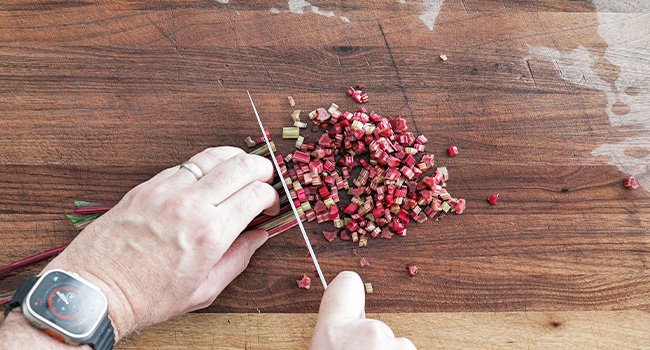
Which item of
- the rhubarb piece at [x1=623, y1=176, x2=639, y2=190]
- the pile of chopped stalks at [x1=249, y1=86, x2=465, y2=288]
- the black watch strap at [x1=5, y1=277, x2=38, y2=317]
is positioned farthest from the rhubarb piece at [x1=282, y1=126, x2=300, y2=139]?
the rhubarb piece at [x1=623, y1=176, x2=639, y2=190]

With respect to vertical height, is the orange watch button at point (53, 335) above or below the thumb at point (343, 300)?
above

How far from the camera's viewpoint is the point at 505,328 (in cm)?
141

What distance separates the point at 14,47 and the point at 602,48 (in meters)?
2.19

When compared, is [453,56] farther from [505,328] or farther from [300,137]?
[505,328]

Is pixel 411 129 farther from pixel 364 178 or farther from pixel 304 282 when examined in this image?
pixel 304 282

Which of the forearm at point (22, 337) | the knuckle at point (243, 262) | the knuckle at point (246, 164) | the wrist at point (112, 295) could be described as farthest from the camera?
the knuckle at point (243, 262)

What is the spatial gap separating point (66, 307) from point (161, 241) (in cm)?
25

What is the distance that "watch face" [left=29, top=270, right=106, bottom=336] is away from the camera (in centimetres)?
96

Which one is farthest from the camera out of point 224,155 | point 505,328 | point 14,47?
point 14,47

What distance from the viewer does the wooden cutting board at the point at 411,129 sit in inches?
55.5

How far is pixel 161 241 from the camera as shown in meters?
1.09

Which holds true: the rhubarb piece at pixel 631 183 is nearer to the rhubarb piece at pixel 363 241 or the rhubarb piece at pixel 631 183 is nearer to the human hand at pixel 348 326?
the rhubarb piece at pixel 363 241

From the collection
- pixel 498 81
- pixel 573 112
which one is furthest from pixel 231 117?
pixel 573 112

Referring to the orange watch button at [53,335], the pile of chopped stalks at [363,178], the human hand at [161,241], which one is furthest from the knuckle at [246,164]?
the orange watch button at [53,335]
